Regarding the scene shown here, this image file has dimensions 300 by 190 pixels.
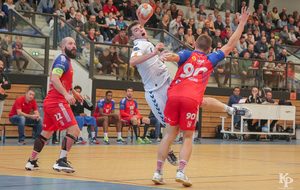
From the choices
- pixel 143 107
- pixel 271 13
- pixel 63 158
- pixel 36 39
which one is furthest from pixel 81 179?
pixel 271 13

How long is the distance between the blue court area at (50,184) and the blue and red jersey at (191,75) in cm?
118

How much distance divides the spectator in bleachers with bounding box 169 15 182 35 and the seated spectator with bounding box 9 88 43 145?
863 centimetres

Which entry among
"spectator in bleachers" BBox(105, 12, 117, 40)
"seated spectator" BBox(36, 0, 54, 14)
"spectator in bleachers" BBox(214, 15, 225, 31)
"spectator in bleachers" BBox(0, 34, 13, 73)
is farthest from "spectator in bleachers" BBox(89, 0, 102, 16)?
"spectator in bleachers" BBox(214, 15, 225, 31)

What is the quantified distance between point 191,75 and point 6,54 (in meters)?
9.25

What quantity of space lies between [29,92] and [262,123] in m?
9.55

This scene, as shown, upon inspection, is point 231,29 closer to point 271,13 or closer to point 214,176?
point 271,13

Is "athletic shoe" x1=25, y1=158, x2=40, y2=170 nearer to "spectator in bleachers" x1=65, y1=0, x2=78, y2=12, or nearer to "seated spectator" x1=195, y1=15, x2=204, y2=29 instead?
"spectator in bleachers" x1=65, y1=0, x2=78, y2=12

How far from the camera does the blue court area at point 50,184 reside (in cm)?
420

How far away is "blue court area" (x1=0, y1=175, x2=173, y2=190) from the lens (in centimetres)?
420

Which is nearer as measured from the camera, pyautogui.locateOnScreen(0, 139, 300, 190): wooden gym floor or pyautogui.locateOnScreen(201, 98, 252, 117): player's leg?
pyautogui.locateOnScreen(0, 139, 300, 190): wooden gym floor

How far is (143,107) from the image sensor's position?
51.5 ft

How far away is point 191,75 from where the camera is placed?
4.78m

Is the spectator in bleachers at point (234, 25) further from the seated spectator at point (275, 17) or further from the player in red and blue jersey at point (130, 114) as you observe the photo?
the player in red and blue jersey at point (130, 114)

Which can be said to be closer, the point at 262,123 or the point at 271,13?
the point at 262,123
